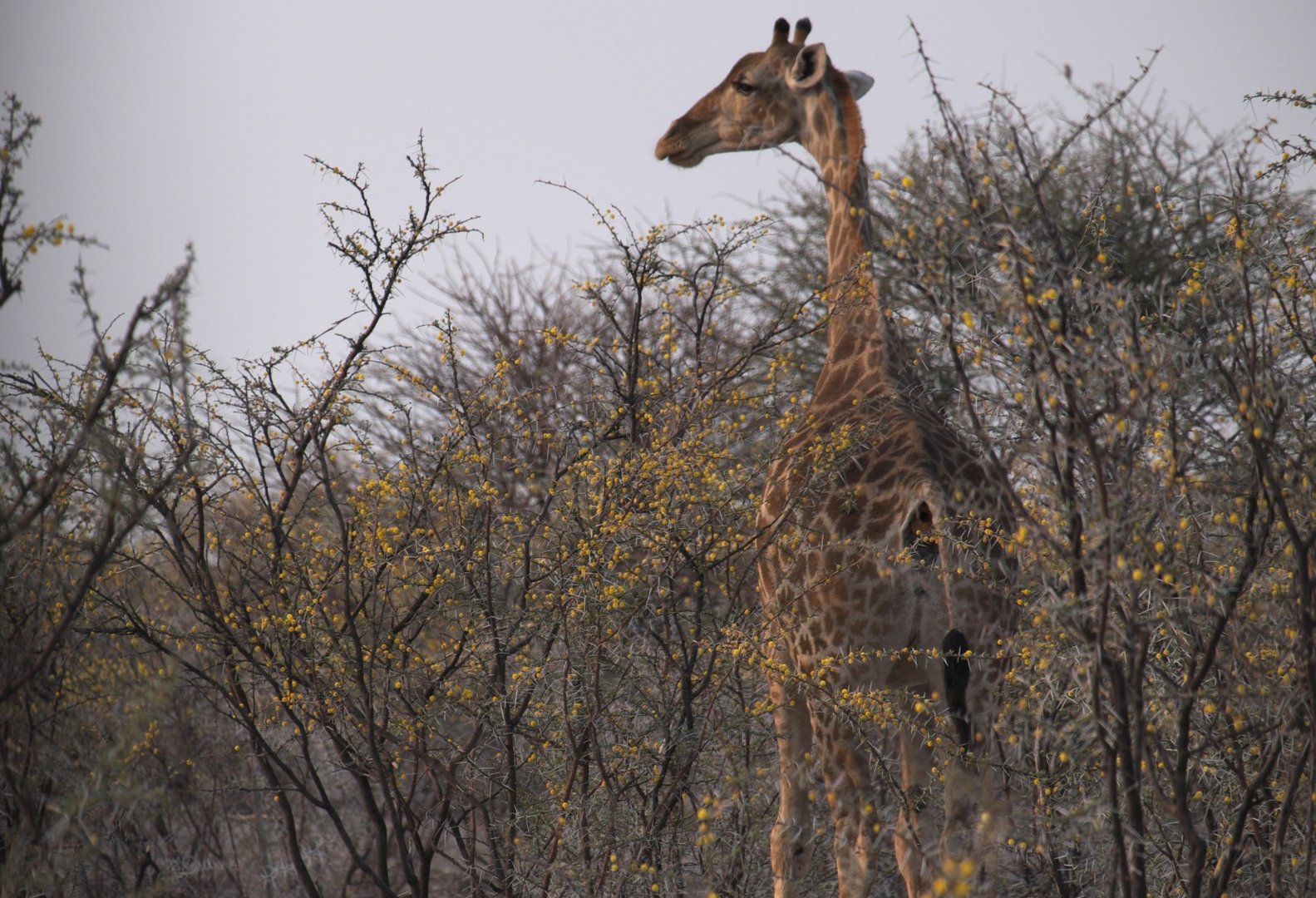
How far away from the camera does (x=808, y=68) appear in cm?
532

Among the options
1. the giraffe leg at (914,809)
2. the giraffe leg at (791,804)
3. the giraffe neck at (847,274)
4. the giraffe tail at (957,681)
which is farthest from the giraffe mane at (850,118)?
the giraffe leg at (914,809)

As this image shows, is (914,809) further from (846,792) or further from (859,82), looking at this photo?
(859,82)

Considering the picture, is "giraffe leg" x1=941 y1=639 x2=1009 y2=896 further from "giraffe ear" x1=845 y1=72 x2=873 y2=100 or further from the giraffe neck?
"giraffe ear" x1=845 y1=72 x2=873 y2=100

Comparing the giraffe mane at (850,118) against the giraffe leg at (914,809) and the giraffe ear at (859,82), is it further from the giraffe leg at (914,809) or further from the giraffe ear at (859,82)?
the giraffe leg at (914,809)

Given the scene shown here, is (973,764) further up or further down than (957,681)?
further down

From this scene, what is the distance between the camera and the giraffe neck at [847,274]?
15.3 feet

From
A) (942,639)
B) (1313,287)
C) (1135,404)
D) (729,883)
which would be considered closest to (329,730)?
(729,883)

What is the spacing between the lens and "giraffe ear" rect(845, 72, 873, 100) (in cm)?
549

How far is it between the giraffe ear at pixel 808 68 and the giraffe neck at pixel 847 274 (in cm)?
6

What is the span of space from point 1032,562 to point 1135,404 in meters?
0.43

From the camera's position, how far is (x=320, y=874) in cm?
717

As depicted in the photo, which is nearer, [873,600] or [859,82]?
[873,600]

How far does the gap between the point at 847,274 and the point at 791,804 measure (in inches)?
77.6

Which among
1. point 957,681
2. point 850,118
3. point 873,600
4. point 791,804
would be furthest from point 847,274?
point 791,804
